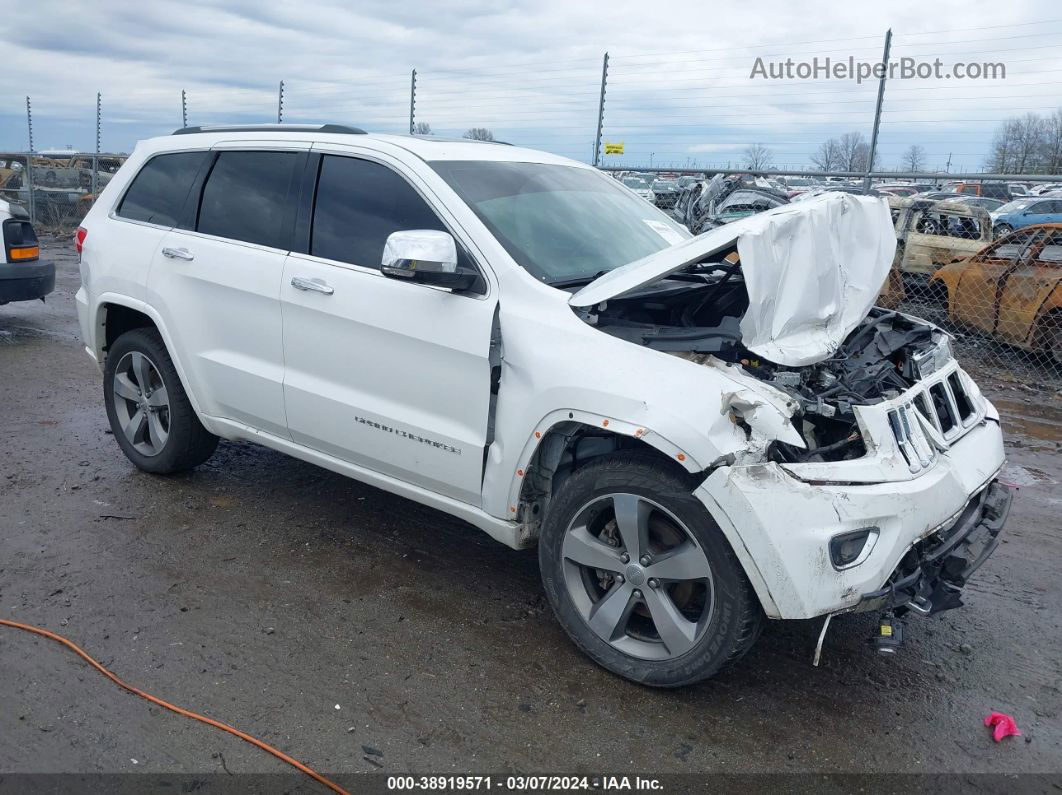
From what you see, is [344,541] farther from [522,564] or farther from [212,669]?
[212,669]

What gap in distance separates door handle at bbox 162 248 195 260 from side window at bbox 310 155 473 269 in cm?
83

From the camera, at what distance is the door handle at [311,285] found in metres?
4.04

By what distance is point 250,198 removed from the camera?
4555 mm

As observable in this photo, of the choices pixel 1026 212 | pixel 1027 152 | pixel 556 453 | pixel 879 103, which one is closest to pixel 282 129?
pixel 556 453

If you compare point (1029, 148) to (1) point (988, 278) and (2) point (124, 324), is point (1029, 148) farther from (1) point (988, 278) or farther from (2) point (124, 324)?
(2) point (124, 324)

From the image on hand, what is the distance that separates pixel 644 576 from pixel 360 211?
2.08 m

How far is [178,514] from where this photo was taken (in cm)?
483

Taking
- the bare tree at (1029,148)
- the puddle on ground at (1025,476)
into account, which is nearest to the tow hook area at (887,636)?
the puddle on ground at (1025,476)

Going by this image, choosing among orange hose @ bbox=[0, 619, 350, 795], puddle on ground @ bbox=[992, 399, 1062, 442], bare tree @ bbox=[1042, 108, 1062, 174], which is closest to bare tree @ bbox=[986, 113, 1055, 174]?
bare tree @ bbox=[1042, 108, 1062, 174]

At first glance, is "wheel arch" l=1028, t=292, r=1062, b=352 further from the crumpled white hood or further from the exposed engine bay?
the crumpled white hood

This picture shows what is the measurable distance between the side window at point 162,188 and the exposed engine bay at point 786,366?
A: 103 inches

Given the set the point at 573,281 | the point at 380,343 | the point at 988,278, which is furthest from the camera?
the point at 988,278

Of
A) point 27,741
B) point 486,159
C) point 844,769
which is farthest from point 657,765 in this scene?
point 486,159

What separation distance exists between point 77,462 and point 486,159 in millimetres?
3235
